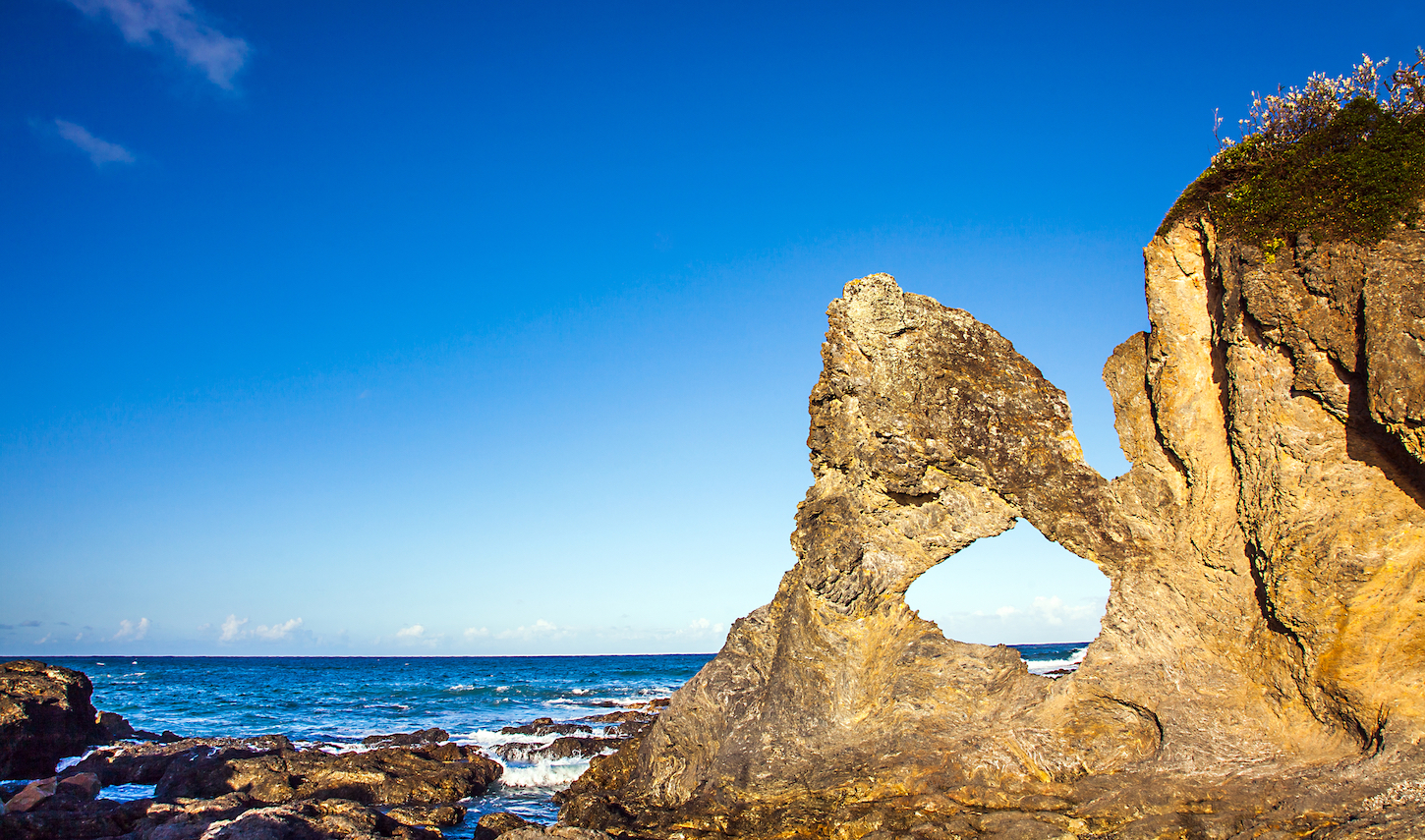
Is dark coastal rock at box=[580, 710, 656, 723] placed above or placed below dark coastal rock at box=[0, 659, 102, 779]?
below

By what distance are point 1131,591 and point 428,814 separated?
581 inches

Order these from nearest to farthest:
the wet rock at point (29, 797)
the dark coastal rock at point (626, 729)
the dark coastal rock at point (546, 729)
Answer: the wet rock at point (29, 797) → the dark coastal rock at point (626, 729) → the dark coastal rock at point (546, 729)

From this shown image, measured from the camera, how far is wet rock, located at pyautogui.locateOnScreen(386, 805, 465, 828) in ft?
53.6

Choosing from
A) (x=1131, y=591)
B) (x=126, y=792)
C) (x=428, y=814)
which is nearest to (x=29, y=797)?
(x=126, y=792)

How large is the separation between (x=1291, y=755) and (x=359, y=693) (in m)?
55.2

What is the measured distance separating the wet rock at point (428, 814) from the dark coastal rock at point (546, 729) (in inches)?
492

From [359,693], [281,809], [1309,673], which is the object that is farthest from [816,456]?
[359,693]

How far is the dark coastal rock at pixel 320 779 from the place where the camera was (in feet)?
59.1

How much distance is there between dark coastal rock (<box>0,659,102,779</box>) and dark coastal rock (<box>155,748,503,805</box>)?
5.56m

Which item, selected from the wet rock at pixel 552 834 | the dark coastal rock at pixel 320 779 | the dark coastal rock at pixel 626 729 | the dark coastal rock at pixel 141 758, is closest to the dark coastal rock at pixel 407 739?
the dark coastal rock at pixel 141 758

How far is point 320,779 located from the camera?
61.1 ft

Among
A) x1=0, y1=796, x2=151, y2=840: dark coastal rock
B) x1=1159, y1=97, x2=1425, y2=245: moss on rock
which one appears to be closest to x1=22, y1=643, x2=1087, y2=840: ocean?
x1=0, y1=796, x2=151, y2=840: dark coastal rock

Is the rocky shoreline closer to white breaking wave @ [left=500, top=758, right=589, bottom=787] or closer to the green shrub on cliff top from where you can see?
white breaking wave @ [left=500, top=758, right=589, bottom=787]

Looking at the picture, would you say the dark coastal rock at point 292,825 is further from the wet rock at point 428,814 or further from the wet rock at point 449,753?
the wet rock at point 449,753
